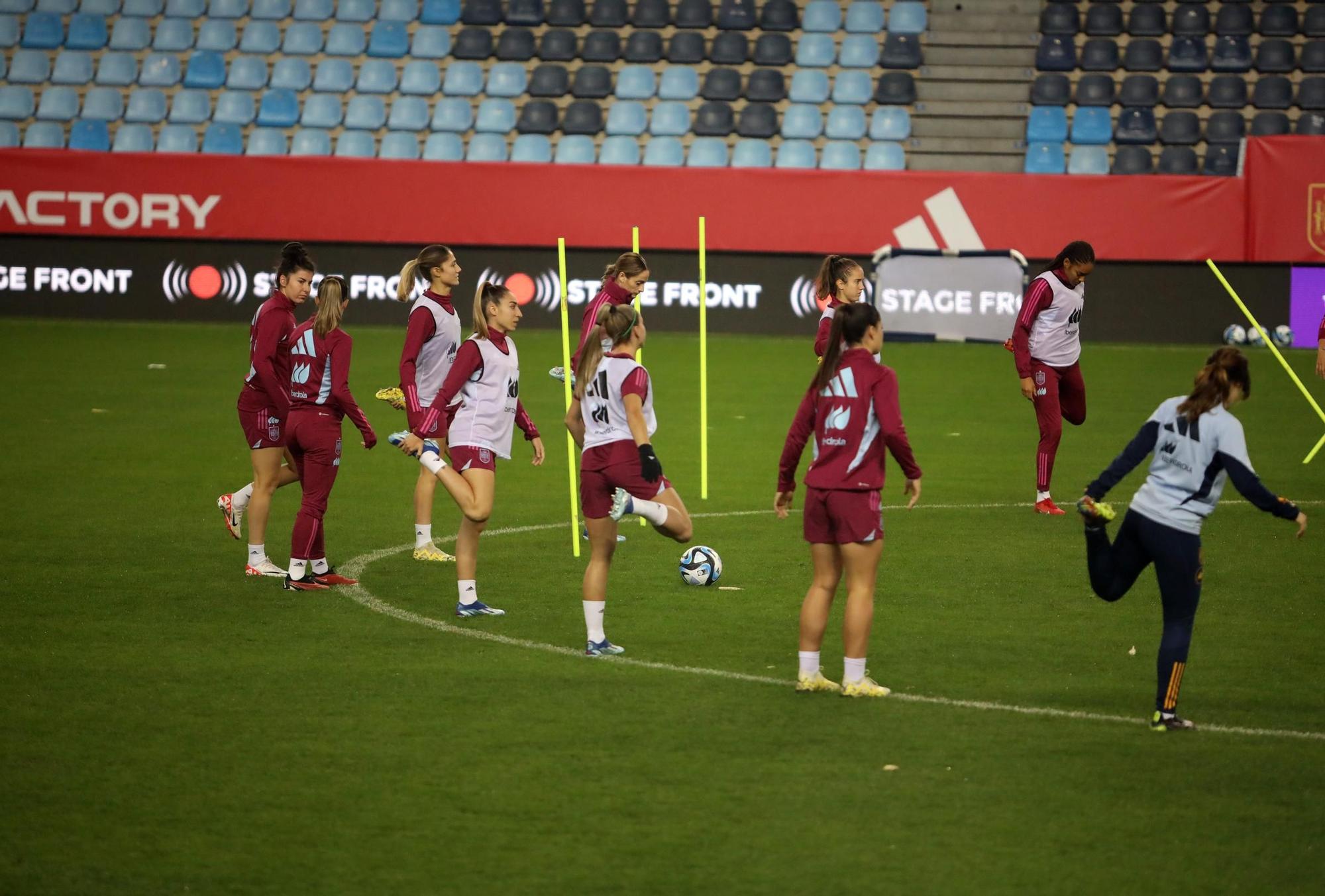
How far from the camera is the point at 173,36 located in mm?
31531

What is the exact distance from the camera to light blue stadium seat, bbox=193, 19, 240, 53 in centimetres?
3139

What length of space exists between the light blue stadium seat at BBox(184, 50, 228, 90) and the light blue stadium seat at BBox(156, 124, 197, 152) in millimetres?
1396

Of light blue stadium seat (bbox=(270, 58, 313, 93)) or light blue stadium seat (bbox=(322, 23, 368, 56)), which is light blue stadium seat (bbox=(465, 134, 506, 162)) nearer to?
light blue stadium seat (bbox=(322, 23, 368, 56))

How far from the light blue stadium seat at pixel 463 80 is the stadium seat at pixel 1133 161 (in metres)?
11.5

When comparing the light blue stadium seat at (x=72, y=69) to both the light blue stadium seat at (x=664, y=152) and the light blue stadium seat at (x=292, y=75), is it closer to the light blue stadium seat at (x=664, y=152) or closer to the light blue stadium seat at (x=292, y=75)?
the light blue stadium seat at (x=292, y=75)

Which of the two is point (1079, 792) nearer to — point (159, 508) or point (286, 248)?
point (286, 248)

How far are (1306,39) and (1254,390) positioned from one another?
36.8 feet

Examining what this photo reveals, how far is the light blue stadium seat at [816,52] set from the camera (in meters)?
30.3

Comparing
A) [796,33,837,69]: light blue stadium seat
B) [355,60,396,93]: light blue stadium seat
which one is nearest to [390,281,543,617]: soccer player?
[796,33,837,69]: light blue stadium seat

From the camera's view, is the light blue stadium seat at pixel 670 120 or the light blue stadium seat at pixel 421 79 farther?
the light blue stadium seat at pixel 421 79

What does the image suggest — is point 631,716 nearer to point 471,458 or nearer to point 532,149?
point 471,458

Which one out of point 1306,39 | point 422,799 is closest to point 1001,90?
point 1306,39

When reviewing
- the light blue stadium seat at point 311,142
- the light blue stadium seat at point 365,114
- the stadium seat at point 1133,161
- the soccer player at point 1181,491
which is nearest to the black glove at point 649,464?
the soccer player at point 1181,491

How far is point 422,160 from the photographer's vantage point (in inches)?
1055
